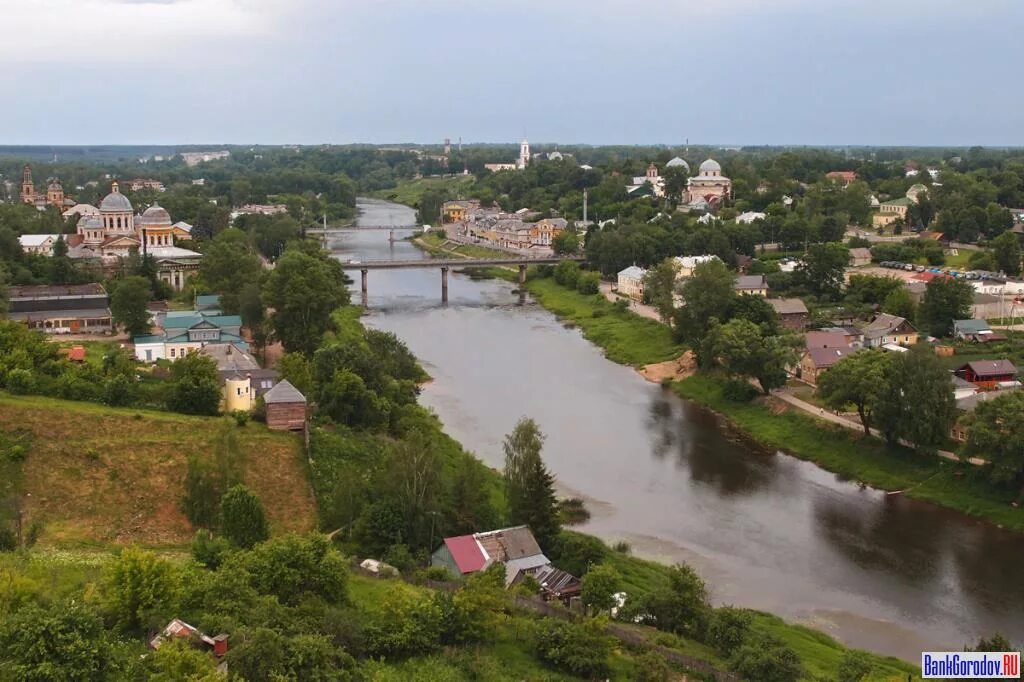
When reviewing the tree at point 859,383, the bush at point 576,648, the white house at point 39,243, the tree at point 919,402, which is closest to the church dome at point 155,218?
the white house at point 39,243

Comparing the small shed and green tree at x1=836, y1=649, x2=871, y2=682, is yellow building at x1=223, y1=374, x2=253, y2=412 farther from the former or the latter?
green tree at x1=836, y1=649, x2=871, y2=682

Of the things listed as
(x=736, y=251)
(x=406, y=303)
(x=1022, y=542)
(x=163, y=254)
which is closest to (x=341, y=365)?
(x=1022, y=542)

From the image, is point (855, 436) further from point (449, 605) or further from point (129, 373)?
point (129, 373)

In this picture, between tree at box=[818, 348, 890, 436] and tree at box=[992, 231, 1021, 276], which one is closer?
tree at box=[818, 348, 890, 436]

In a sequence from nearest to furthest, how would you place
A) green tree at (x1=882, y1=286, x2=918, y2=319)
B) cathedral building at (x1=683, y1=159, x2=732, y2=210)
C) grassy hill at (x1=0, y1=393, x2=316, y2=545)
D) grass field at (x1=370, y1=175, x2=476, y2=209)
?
grassy hill at (x1=0, y1=393, x2=316, y2=545) → green tree at (x1=882, y1=286, x2=918, y2=319) → cathedral building at (x1=683, y1=159, x2=732, y2=210) → grass field at (x1=370, y1=175, x2=476, y2=209)

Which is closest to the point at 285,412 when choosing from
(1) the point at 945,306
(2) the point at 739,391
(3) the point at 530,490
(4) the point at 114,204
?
(3) the point at 530,490

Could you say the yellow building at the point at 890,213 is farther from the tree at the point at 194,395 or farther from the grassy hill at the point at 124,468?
the grassy hill at the point at 124,468

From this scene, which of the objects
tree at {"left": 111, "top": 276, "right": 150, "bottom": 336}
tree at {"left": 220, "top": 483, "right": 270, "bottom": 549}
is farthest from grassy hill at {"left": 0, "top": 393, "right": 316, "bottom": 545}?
tree at {"left": 111, "top": 276, "right": 150, "bottom": 336}
